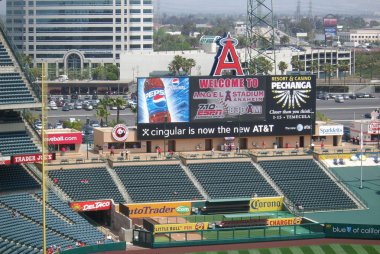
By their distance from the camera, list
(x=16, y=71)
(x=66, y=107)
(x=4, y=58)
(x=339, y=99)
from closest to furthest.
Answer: (x=16, y=71)
(x=4, y=58)
(x=66, y=107)
(x=339, y=99)

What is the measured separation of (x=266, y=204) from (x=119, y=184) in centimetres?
1053

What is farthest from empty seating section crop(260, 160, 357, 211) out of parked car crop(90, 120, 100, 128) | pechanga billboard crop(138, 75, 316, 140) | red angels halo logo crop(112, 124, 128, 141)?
parked car crop(90, 120, 100, 128)

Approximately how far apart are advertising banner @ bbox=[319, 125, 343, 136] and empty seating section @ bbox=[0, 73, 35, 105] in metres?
24.7

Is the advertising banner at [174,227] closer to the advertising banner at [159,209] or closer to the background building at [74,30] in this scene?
the advertising banner at [159,209]

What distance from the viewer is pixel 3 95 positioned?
2702 inches

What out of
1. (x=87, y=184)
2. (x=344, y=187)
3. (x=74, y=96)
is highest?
(x=74, y=96)

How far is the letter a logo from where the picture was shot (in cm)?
7781

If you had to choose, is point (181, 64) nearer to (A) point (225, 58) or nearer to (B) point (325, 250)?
(A) point (225, 58)

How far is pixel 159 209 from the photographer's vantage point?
71.0 metres

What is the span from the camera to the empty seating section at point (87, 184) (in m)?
70.9

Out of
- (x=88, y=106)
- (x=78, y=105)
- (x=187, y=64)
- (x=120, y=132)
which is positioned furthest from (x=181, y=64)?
(x=120, y=132)

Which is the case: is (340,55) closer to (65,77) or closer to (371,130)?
(65,77)

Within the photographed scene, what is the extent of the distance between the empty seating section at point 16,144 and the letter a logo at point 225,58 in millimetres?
15904

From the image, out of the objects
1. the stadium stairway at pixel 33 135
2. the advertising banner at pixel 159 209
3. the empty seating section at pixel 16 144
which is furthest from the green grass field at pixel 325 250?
the stadium stairway at pixel 33 135
